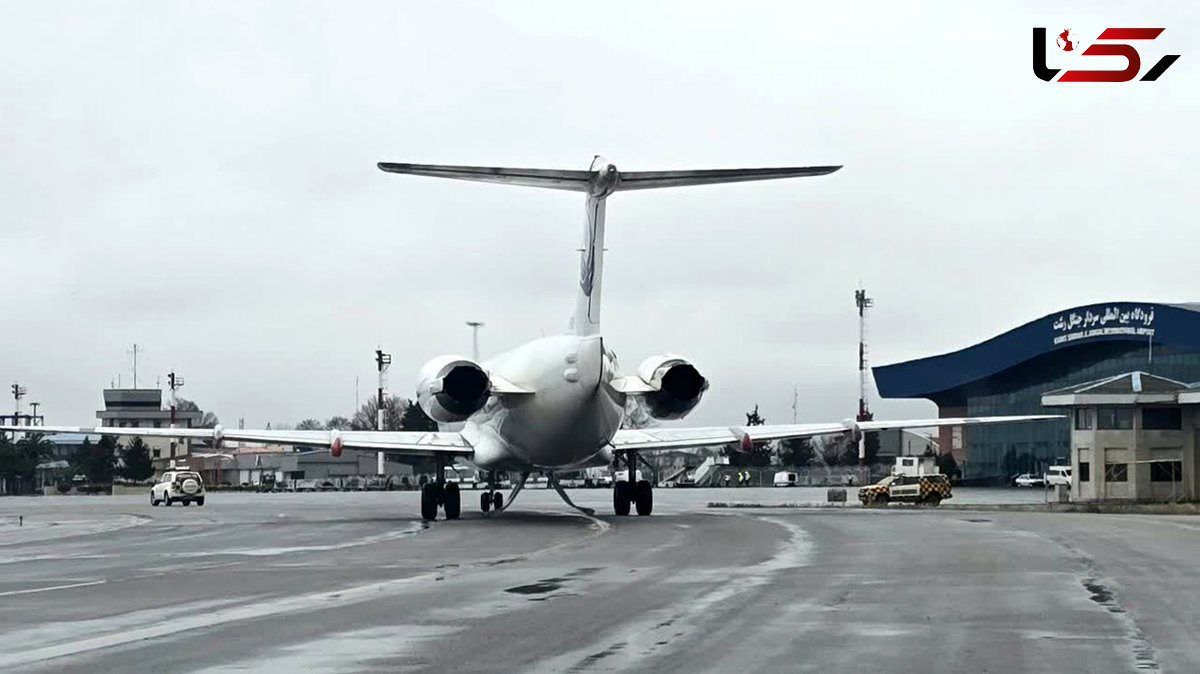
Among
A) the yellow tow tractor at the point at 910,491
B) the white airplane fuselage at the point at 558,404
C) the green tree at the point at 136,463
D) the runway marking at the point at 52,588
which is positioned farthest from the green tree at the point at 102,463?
the runway marking at the point at 52,588

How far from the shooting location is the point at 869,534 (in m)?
36.2

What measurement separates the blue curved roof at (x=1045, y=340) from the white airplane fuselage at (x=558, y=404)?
70.5 meters

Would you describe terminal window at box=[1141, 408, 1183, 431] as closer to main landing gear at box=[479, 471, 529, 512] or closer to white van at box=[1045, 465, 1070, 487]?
white van at box=[1045, 465, 1070, 487]

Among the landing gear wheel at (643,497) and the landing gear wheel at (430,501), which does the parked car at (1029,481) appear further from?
the landing gear wheel at (430,501)

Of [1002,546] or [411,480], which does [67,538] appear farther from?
[411,480]

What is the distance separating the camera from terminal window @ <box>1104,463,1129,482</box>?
64938 mm

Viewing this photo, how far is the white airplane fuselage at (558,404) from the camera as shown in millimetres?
42125

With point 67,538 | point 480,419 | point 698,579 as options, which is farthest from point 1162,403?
point 698,579

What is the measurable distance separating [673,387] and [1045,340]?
8400cm

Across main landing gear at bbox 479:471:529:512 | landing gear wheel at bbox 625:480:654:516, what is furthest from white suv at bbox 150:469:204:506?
landing gear wheel at bbox 625:480:654:516

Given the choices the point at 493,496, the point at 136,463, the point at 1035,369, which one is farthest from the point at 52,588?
the point at 136,463

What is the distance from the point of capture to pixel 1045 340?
121062 millimetres

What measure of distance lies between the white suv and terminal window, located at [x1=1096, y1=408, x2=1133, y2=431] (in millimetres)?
42246

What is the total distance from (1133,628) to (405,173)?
25.5m
